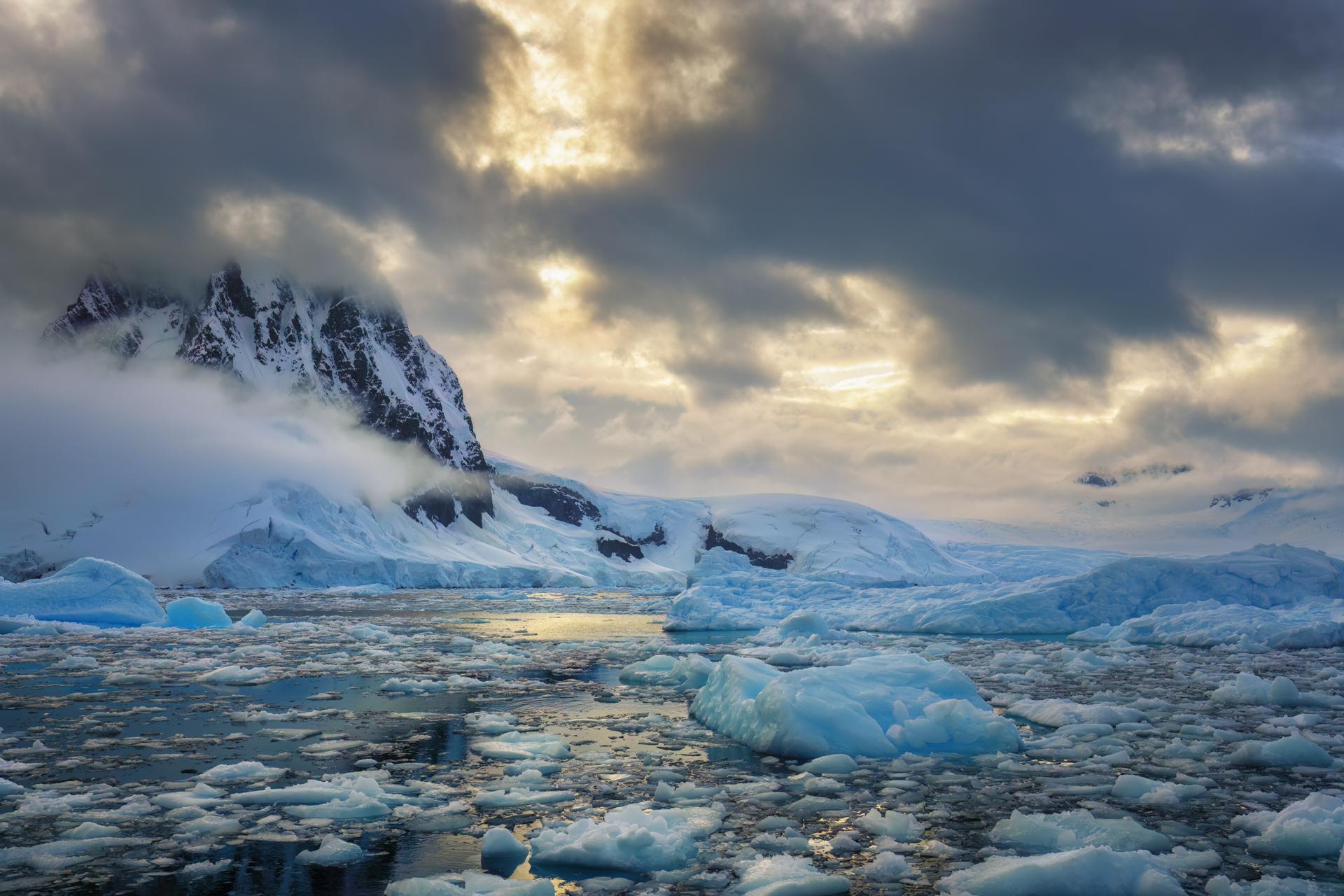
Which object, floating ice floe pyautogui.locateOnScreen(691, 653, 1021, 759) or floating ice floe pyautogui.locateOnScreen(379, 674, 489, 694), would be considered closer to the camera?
floating ice floe pyautogui.locateOnScreen(691, 653, 1021, 759)

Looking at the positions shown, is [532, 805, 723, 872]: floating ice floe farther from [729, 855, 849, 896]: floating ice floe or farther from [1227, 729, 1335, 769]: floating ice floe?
[1227, 729, 1335, 769]: floating ice floe

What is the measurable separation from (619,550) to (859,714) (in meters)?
121

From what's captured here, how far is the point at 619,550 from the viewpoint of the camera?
130250 mm

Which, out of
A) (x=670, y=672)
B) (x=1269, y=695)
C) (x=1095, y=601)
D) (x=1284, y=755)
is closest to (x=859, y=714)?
(x=1284, y=755)

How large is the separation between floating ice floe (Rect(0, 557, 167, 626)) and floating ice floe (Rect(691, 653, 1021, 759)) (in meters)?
23.2

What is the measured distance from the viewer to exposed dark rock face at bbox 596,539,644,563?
129 metres

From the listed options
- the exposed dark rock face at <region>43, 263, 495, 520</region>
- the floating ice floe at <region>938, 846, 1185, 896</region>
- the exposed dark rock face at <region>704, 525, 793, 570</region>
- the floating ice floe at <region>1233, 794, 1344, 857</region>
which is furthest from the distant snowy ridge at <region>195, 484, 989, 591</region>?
the floating ice floe at <region>938, 846, 1185, 896</region>

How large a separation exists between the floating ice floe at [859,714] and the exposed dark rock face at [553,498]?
13088 centimetres

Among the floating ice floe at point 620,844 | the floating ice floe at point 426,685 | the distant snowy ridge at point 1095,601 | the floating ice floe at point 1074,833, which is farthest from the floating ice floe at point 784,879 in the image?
the distant snowy ridge at point 1095,601

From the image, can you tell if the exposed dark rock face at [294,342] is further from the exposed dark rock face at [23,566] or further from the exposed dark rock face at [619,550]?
the exposed dark rock face at [23,566]

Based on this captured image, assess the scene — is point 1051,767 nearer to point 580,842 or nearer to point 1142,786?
point 1142,786

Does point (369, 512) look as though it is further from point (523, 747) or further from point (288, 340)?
point (523, 747)

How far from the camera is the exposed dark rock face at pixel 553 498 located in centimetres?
14212

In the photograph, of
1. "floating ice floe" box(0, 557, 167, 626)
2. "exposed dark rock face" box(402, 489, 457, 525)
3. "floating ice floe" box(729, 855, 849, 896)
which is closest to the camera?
"floating ice floe" box(729, 855, 849, 896)
